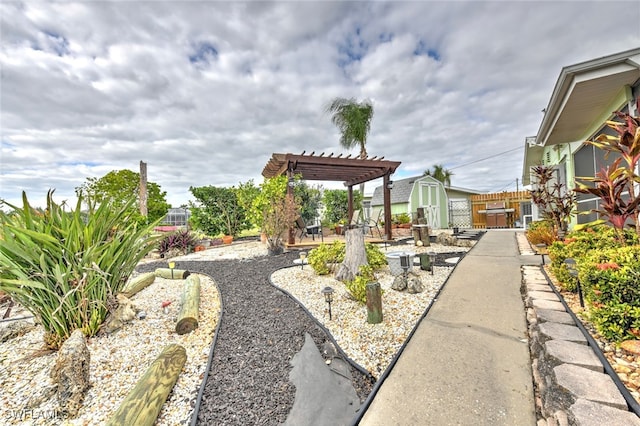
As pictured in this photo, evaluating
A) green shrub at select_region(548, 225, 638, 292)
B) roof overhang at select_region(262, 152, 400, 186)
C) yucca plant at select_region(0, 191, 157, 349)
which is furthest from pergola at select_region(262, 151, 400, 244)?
green shrub at select_region(548, 225, 638, 292)

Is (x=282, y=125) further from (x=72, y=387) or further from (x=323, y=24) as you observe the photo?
(x=72, y=387)

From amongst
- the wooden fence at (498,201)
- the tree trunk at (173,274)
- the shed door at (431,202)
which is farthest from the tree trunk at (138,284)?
the wooden fence at (498,201)

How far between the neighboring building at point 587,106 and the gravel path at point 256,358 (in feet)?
10.8

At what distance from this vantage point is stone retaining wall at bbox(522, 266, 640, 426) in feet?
3.28

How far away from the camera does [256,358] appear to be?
2.02 meters

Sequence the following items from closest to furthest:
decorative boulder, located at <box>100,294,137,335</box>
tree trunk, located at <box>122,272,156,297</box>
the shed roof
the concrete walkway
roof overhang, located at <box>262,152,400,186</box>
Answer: the concrete walkway → decorative boulder, located at <box>100,294,137,335</box> → tree trunk, located at <box>122,272,156,297</box> → roof overhang, located at <box>262,152,400,186</box> → the shed roof

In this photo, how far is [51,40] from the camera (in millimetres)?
4441

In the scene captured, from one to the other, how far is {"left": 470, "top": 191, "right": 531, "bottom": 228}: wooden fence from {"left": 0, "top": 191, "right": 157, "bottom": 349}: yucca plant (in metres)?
15.9

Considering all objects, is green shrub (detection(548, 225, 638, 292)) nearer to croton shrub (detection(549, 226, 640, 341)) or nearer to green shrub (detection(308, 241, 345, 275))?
croton shrub (detection(549, 226, 640, 341))

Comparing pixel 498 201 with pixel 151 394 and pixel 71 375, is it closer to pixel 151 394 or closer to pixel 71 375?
pixel 151 394

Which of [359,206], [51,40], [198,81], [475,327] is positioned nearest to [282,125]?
[198,81]

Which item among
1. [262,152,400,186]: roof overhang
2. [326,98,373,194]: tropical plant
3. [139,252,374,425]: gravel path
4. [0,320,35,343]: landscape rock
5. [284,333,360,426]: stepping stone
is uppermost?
[326,98,373,194]: tropical plant

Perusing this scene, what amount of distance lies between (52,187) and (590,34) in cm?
825

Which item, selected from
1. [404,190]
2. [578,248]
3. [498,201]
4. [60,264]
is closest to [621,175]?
[578,248]
